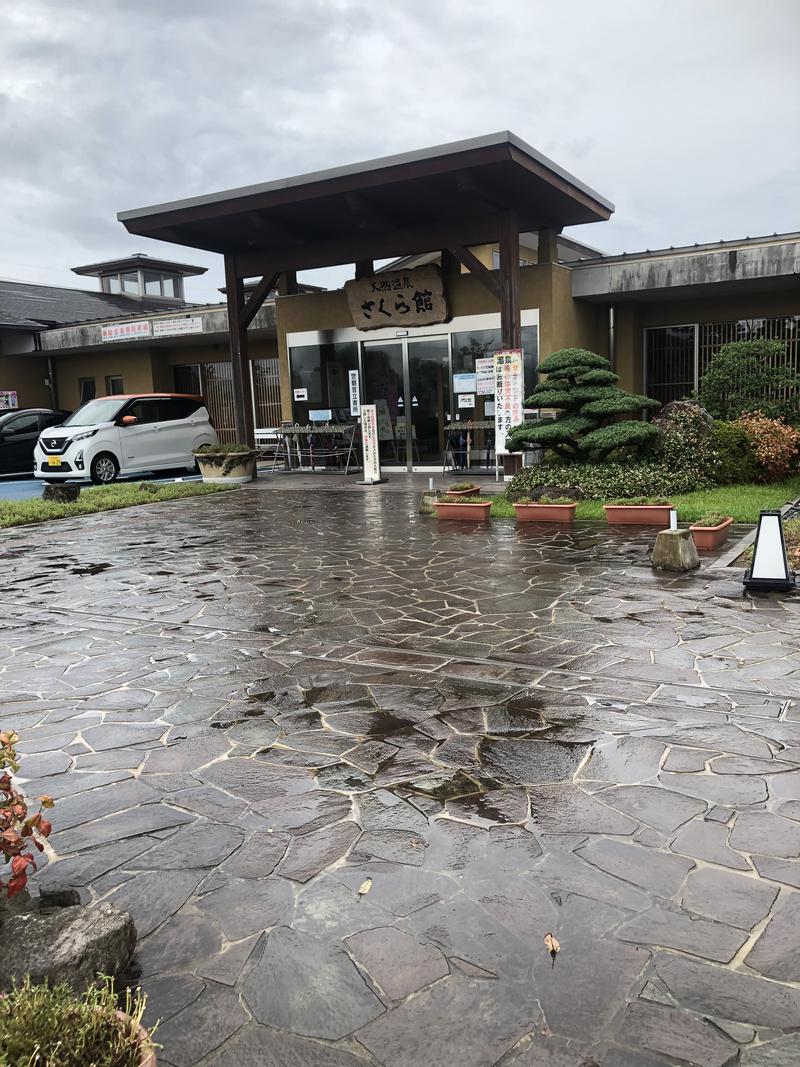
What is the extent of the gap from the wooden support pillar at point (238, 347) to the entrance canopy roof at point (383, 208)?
0.32 m

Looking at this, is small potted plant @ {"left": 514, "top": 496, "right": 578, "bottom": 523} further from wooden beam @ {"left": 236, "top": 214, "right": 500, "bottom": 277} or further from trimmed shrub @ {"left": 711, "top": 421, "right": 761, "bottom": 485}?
wooden beam @ {"left": 236, "top": 214, "right": 500, "bottom": 277}

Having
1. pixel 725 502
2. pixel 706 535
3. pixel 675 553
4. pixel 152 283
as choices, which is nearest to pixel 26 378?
pixel 152 283

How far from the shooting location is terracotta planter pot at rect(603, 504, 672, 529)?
33.3ft

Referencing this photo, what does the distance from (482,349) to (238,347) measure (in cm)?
530

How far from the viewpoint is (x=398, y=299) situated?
17.2 m

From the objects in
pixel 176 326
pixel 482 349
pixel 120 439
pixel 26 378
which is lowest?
pixel 120 439

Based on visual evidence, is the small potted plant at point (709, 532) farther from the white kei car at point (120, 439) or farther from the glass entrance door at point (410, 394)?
the white kei car at point (120, 439)

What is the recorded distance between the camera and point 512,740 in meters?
4.04

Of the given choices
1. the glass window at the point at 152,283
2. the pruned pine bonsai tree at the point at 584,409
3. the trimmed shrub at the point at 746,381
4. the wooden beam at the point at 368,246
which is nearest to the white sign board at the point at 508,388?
the pruned pine bonsai tree at the point at 584,409

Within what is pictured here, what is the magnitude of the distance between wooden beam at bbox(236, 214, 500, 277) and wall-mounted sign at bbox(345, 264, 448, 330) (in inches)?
25.8

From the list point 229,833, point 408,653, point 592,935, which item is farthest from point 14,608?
point 592,935

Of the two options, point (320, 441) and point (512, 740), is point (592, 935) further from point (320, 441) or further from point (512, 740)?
point (320, 441)

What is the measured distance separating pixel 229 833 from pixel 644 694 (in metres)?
2.41

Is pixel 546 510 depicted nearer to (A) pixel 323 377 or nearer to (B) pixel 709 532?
(B) pixel 709 532
